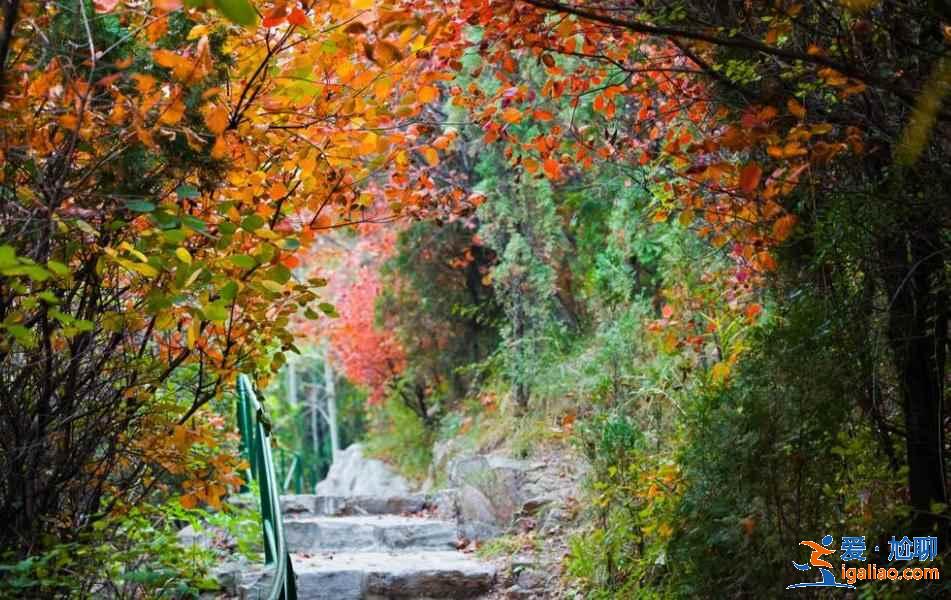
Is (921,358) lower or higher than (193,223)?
lower

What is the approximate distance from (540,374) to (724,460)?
424 cm

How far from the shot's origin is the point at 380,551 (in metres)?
6.07

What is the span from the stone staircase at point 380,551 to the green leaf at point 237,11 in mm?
4056

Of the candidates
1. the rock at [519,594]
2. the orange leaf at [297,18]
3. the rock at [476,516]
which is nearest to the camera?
the orange leaf at [297,18]

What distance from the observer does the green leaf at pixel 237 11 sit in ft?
4.19

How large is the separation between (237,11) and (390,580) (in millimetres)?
4186

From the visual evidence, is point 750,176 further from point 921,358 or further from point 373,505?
point 373,505

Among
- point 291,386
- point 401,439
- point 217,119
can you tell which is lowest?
point 401,439

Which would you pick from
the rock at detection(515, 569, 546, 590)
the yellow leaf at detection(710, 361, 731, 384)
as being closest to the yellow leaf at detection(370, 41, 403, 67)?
the yellow leaf at detection(710, 361, 731, 384)

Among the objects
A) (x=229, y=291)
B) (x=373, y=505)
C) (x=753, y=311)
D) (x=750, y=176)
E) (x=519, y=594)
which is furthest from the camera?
(x=373, y=505)

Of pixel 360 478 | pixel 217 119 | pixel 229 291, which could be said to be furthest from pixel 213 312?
pixel 360 478

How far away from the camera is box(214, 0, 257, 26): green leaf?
1.28 m

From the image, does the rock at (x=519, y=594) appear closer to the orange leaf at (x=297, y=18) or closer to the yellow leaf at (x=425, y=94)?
the yellow leaf at (x=425, y=94)

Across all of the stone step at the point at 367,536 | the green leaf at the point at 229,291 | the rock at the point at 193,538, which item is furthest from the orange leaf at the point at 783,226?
the stone step at the point at 367,536
